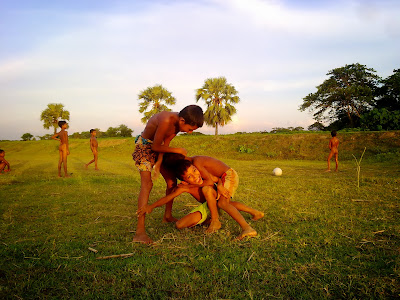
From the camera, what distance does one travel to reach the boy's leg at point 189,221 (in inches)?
171

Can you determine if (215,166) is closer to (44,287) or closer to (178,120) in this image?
(178,120)

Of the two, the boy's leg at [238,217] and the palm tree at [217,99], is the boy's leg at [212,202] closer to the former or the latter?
the boy's leg at [238,217]

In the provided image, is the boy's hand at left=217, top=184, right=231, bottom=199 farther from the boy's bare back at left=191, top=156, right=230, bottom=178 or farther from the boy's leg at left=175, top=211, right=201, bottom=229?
the boy's leg at left=175, top=211, right=201, bottom=229

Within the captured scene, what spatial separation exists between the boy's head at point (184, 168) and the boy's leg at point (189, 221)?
545 millimetres

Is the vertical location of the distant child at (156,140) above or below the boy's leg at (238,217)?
above

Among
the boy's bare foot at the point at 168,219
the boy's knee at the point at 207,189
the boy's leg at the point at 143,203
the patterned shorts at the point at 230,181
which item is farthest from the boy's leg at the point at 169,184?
the patterned shorts at the point at 230,181

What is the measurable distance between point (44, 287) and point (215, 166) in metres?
2.94

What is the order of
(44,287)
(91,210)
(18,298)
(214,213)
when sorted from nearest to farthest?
(18,298), (44,287), (214,213), (91,210)

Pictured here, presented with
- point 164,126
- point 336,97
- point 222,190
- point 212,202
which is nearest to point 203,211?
point 212,202

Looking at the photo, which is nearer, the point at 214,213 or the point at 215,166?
the point at 214,213

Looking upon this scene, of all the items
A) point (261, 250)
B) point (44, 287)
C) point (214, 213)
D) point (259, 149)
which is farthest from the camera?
point (259, 149)

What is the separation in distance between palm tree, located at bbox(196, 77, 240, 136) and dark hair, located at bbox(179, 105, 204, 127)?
29.8m

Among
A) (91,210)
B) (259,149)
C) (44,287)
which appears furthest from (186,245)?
(259,149)

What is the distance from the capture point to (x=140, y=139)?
14.5 feet
